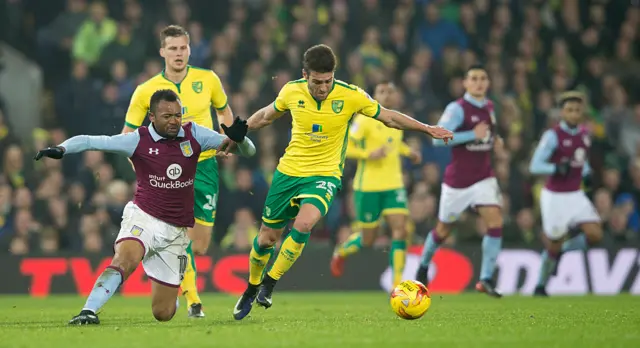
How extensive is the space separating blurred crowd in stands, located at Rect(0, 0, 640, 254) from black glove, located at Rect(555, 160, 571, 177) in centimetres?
242

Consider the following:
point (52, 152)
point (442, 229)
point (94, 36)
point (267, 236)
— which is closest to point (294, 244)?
point (267, 236)

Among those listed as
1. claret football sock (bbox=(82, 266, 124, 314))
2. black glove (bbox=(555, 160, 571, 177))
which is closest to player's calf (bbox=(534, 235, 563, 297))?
black glove (bbox=(555, 160, 571, 177))

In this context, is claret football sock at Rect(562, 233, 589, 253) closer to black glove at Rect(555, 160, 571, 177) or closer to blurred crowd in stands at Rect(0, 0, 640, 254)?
black glove at Rect(555, 160, 571, 177)

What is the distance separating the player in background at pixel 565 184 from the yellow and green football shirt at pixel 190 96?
4.92 metres

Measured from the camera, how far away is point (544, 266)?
13992 mm

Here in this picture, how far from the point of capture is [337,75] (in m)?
18.2

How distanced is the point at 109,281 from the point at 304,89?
2.38m

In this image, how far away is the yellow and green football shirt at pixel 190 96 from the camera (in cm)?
1009

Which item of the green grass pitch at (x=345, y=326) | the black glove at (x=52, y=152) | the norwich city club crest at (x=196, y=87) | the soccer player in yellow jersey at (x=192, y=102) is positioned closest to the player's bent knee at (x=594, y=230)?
the green grass pitch at (x=345, y=326)

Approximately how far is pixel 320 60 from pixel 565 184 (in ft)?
18.5

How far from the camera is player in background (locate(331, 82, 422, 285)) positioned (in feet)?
44.1

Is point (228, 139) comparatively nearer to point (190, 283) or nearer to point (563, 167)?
point (190, 283)

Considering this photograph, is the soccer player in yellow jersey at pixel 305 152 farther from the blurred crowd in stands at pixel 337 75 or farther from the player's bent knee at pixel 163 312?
the blurred crowd in stands at pixel 337 75

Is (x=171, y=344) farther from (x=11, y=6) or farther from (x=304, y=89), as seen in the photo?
(x=11, y=6)
